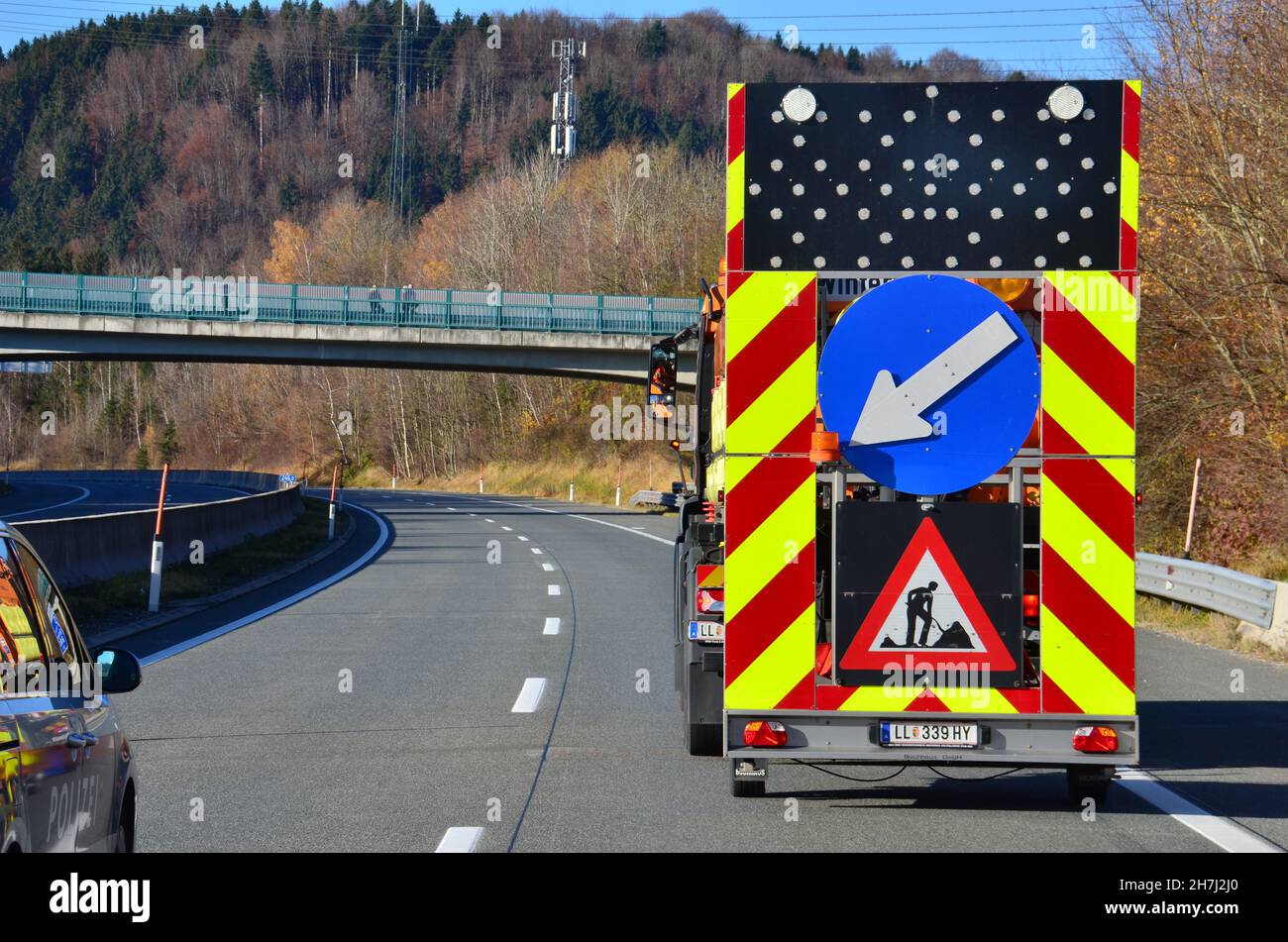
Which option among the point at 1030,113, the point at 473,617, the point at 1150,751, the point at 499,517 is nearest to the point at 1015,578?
the point at 1030,113

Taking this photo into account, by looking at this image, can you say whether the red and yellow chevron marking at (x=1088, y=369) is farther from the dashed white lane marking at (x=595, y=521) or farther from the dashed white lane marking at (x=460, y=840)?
the dashed white lane marking at (x=595, y=521)

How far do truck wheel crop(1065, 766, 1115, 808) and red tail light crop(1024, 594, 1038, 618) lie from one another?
2.75 feet

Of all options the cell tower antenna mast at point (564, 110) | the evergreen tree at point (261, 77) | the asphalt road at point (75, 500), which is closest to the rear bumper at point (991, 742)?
the asphalt road at point (75, 500)

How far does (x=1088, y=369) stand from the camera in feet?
22.6

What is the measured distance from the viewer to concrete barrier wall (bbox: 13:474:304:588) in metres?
17.1

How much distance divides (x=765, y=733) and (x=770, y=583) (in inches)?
26.9

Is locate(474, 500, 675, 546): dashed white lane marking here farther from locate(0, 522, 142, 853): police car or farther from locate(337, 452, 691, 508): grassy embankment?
locate(0, 522, 142, 853): police car

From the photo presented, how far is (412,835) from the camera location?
6805mm

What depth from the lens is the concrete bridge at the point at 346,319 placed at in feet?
170

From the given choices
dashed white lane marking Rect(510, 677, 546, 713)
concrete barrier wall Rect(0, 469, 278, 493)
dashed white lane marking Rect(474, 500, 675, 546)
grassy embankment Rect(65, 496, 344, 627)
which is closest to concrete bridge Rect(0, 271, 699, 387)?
dashed white lane marking Rect(474, 500, 675, 546)

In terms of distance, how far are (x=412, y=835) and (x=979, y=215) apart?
382 cm

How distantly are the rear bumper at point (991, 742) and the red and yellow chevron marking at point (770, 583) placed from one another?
206 millimetres

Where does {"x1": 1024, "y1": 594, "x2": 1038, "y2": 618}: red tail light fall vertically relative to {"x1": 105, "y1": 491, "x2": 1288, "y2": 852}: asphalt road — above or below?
above
